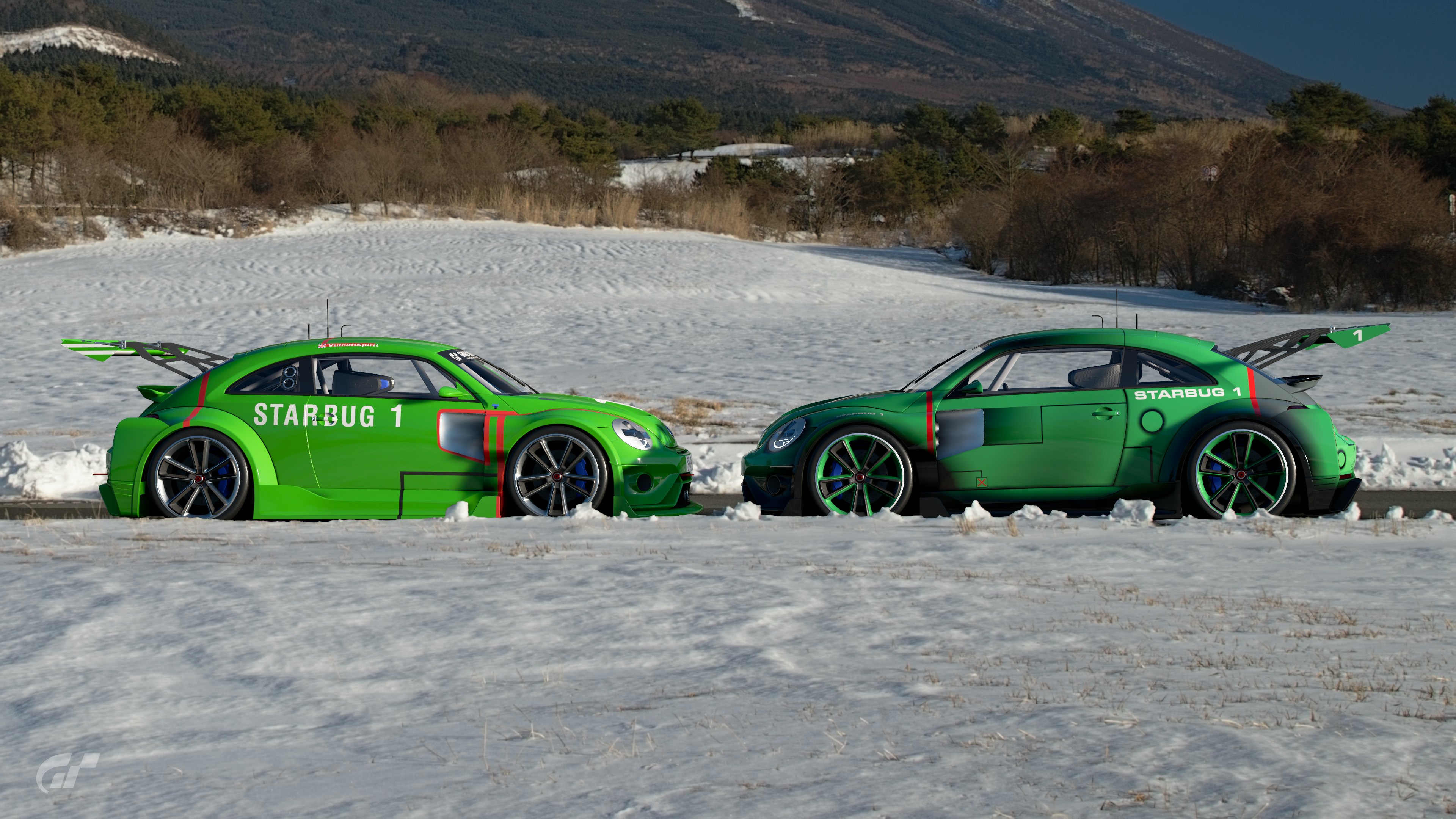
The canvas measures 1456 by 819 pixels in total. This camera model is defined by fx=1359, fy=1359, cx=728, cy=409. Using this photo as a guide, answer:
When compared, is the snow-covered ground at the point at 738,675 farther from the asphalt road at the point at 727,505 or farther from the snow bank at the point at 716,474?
the snow bank at the point at 716,474

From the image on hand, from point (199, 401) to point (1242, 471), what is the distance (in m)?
7.16

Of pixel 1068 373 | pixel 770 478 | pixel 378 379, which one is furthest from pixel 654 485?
pixel 1068 373

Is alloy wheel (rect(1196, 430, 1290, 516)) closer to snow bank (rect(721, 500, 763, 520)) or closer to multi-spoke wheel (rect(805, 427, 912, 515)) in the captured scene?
multi-spoke wheel (rect(805, 427, 912, 515))

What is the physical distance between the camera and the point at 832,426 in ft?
30.8

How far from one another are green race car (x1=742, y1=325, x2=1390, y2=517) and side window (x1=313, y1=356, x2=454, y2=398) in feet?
8.20

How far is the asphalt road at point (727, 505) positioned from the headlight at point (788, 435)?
35.1 inches

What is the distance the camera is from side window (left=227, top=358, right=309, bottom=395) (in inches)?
377

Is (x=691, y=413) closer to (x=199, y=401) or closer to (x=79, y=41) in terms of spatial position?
(x=199, y=401)

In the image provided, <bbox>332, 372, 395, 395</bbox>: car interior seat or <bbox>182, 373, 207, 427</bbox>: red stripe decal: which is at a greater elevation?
<bbox>332, 372, 395, 395</bbox>: car interior seat

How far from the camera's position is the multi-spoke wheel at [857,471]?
9.28 metres

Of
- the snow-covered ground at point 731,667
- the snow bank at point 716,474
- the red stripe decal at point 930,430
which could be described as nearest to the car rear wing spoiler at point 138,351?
the snow-covered ground at point 731,667

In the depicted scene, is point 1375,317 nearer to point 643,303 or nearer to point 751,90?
point 643,303

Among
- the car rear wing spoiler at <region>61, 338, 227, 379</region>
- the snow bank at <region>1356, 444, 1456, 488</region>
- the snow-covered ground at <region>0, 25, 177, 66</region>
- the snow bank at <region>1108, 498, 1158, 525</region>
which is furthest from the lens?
the snow-covered ground at <region>0, 25, 177, 66</region>

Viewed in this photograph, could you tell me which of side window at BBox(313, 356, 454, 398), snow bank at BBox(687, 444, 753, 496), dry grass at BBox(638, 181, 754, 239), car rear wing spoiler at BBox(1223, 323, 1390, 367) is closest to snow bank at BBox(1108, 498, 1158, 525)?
car rear wing spoiler at BBox(1223, 323, 1390, 367)
